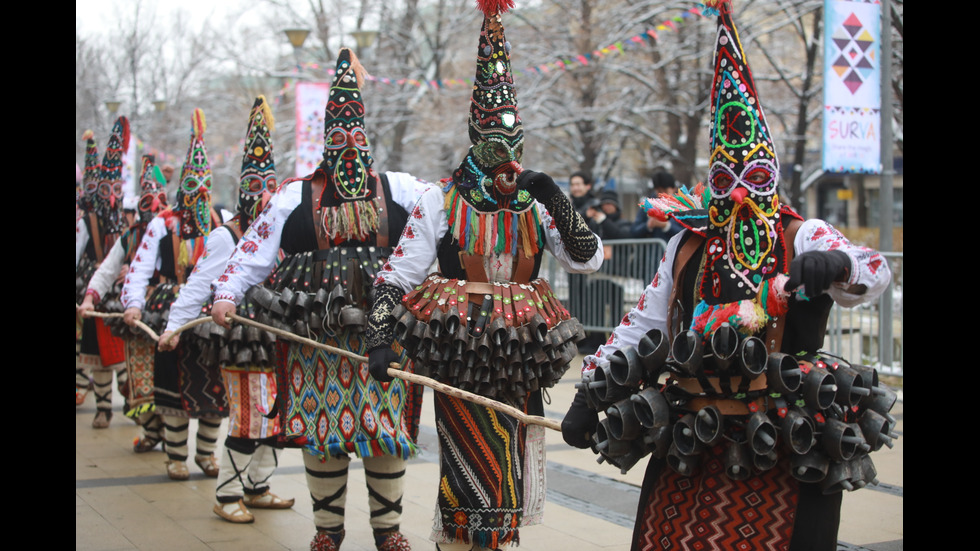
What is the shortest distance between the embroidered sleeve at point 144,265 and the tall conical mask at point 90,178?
7.45ft

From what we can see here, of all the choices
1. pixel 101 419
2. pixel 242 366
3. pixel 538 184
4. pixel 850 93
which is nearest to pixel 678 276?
pixel 538 184

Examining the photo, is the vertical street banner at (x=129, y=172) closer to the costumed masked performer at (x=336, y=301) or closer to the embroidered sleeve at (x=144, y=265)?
the embroidered sleeve at (x=144, y=265)

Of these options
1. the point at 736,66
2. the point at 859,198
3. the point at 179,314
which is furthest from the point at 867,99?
the point at 859,198

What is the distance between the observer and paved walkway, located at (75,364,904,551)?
5.42m

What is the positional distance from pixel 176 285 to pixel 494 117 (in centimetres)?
368

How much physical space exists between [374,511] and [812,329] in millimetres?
2536

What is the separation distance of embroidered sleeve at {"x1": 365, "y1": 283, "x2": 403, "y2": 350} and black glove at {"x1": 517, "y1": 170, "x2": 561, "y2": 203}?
689mm

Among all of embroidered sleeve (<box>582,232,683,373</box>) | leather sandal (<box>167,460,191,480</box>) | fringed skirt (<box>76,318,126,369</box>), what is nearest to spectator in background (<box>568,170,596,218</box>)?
fringed skirt (<box>76,318,126,369</box>)

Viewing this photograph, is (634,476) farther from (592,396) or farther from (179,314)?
(592,396)

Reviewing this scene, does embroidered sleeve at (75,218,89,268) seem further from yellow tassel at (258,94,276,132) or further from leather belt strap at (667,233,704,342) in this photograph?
leather belt strap at (667,233,704,342)

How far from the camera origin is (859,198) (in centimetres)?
3394

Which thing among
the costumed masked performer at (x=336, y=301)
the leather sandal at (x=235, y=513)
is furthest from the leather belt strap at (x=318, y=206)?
the leather sandal at (x=235, y=513)

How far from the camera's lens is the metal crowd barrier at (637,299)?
389 inches

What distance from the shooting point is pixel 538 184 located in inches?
156
